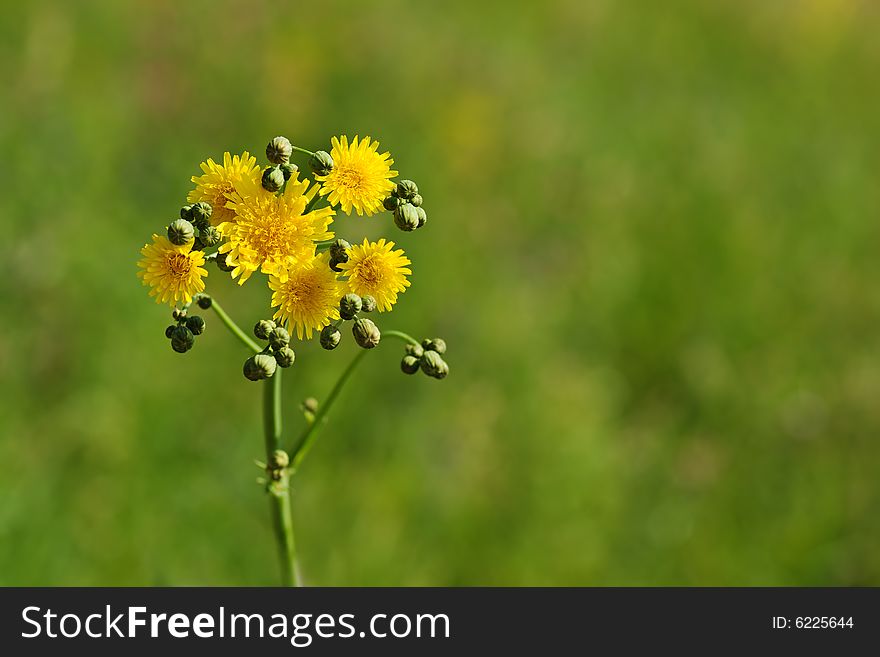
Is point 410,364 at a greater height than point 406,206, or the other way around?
point 406,206

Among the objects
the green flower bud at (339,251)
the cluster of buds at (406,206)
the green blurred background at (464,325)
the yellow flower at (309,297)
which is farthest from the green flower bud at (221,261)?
the green blurred background at (464,325)

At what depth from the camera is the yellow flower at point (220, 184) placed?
174cm

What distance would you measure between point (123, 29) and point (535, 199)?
3013 millimetres

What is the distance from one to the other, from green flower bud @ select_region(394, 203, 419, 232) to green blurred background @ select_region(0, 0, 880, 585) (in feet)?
6.07

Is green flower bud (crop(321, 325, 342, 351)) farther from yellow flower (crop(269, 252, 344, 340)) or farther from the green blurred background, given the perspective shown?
the green blurred background

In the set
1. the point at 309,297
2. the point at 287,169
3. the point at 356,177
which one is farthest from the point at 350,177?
the point at 309,297

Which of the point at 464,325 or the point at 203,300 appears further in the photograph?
the point at 464,325

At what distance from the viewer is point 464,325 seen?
4.60 m

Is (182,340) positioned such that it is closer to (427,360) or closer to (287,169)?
(287,169)

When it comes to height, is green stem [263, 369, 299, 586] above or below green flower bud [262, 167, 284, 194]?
below

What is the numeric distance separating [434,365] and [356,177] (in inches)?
17.0

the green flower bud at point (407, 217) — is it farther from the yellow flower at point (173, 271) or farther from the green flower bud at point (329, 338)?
the yellow flower at point (173, 271)

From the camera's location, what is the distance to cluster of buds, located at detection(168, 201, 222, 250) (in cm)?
168

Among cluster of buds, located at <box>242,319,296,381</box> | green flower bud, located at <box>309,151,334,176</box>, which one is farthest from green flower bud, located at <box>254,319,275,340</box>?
green flower bud, located at <box>309,151,334,176</box>
